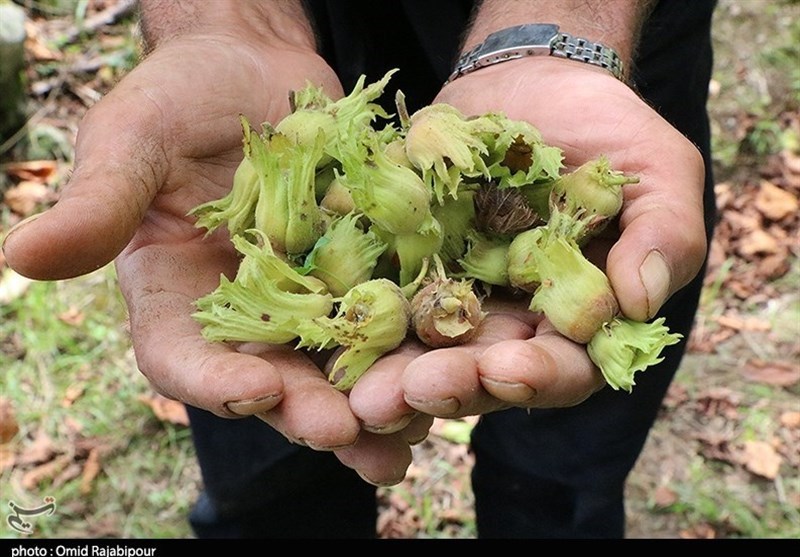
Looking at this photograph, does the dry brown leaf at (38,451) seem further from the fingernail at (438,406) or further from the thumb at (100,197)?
the fingernail at (438,406)

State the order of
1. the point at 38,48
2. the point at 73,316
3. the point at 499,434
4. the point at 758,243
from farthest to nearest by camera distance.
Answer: the point at 38,48 < the point at 758,243 < the point at 73,316 < the point at 499,434

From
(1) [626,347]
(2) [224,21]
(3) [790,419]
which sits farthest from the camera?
(3) [790,419]

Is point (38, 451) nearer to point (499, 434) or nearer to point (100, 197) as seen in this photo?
point (499, 434)

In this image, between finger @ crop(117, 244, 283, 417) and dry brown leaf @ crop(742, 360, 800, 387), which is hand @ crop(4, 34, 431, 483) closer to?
finger @ crop(117, 244, 283, 417)

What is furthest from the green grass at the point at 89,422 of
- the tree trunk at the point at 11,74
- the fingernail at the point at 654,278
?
the fingernail at the point at 654,278

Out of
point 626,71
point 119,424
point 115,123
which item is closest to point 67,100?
point 119,424

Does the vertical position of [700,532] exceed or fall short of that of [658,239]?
it falls short

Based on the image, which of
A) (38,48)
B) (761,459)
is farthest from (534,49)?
(38,48)

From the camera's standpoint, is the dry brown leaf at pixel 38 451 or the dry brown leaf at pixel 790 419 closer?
the dry brown leaf at pixel 38 451
